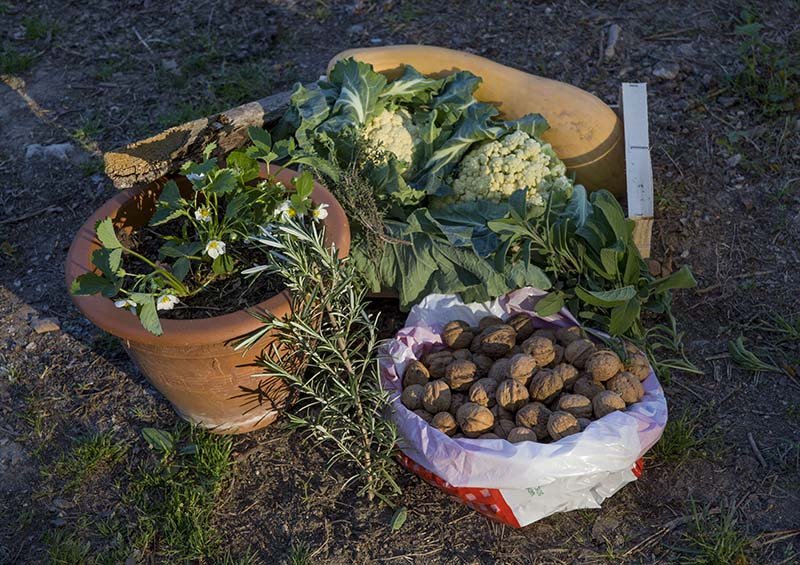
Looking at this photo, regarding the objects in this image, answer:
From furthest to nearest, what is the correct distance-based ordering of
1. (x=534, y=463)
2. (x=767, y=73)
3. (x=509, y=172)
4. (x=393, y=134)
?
(x=767, y=73)
(x=393, y=134)
(x=509, y=172)
(x=534, y=463)

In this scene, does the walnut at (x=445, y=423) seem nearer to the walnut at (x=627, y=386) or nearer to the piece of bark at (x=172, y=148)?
the walnut at (x=627, y=386)

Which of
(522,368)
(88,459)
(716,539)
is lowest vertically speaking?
(88,459)

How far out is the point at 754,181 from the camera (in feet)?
12.1

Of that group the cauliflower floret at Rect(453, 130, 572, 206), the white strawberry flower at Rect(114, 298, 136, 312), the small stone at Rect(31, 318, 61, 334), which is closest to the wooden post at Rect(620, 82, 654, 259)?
the cauliflower floret at Rect(453, 130, 572, 206)

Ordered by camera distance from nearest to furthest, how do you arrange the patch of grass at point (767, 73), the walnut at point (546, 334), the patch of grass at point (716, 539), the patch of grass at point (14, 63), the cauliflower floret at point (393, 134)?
the patch of grass at point (716, 539) < the walnut at point (546, 334) < the cauliflower floret at point (393, 134) < the patch of grass at point (767, 73) < the patch of grass at point (14, 63)

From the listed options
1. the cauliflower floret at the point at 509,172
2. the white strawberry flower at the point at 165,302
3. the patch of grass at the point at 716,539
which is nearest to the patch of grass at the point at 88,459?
the white strawberry flower at the point at 165,302

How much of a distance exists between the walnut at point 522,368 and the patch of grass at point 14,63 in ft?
12.1

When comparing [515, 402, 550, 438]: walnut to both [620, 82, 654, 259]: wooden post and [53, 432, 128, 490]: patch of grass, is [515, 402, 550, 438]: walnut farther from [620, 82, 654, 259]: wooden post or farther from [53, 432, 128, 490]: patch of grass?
[53, 432, 128, 490]: patch of grass

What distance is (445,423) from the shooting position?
8.38 feet

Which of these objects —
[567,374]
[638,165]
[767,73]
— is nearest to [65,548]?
[567,374]

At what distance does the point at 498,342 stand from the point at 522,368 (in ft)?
0.60

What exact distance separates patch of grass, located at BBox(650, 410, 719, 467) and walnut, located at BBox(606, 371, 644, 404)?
0.19 m

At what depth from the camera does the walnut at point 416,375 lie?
2.75m

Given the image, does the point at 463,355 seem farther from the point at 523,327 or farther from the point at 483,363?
the point at 523,327
